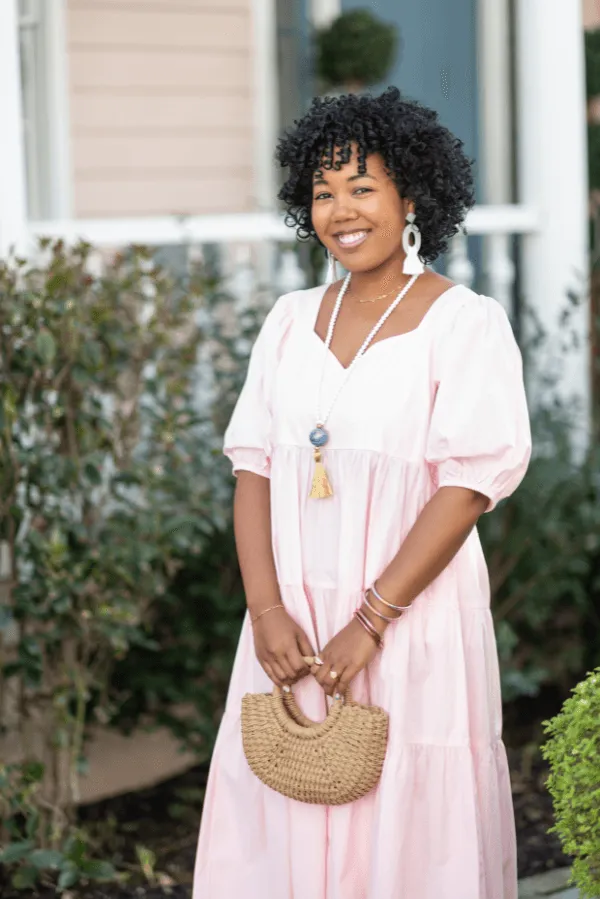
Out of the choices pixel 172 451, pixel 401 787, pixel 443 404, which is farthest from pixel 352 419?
pixel 172 451

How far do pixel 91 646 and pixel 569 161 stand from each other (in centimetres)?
270

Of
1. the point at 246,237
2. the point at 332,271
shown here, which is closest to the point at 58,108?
the point at 246,237

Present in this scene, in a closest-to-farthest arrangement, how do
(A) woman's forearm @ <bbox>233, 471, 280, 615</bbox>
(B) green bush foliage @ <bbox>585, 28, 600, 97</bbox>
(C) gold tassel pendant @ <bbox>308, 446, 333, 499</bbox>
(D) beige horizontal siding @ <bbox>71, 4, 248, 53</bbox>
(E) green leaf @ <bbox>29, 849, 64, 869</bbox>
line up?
(C) gold tassel pendant @ <bbox>308, 446, 333, 499</bbox>, (A) woman's forearm @ <bbox>233, 471, 280, 615</bbox>, (E) green leaf @ <bbox>29, 849, 64, 869</bbox>, (B) green bush foliage @ <bbox>585, 28, 600, 97</bbox>, (D) beige horizontal siding @ <bbox>71, 4, 248, 53</bbox>

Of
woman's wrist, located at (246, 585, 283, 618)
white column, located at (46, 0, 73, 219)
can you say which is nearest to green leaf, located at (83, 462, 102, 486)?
woman's wrist, located at (246, 585, 283, 618)

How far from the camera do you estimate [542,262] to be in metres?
5.47

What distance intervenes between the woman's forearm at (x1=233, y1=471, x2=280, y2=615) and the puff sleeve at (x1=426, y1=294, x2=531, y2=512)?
1.28 feet

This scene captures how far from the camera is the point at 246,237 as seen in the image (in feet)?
17.0

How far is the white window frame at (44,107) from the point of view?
627 cm

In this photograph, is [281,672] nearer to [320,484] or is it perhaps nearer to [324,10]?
[320,484]

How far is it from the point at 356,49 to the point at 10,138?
2579 millimetres

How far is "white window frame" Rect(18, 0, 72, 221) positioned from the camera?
20.6ft

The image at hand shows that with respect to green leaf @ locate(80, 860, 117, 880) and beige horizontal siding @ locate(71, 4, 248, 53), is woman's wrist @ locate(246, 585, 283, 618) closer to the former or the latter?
green leaf @ locate(80, 860, 117, 880)

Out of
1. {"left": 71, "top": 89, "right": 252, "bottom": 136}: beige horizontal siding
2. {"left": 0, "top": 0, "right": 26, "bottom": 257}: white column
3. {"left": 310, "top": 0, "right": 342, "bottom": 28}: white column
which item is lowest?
{"left": 0, "top": 0, "right": 26, "bottom": 257}: white column

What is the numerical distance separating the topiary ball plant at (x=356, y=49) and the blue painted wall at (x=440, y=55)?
0.09 m
